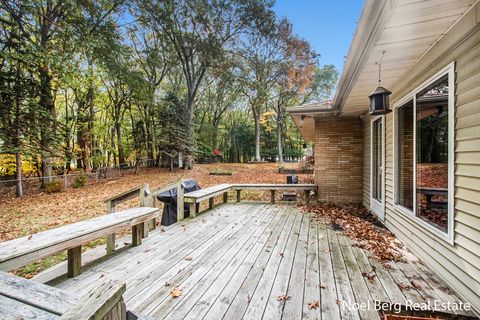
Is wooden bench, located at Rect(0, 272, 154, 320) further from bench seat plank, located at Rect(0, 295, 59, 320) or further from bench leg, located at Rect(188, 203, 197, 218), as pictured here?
bench leg, located at Rect(188, 203, 197, 218)

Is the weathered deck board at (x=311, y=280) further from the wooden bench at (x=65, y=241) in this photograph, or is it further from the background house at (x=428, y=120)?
the wooden bench at (x=65, y=241)

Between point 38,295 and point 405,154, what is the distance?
462 cm

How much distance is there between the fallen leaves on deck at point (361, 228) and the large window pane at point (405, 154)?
2.16ft

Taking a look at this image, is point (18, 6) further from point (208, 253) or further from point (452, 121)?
point (452, 121)

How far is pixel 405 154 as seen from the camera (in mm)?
3777

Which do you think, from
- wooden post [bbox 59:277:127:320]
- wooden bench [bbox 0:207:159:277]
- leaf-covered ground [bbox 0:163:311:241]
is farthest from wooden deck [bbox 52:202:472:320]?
leaf-covered ground [bbox 0:163:311:241]

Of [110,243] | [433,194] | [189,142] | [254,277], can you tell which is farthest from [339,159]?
[189,142]

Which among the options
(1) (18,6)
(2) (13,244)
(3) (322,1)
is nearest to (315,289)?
(2) (13,244)

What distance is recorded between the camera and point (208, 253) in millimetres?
3059

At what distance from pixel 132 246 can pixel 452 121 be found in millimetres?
4102

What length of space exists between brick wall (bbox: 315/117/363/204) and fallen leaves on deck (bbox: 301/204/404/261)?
56cm

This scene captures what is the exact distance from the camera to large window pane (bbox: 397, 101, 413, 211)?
3623 mm

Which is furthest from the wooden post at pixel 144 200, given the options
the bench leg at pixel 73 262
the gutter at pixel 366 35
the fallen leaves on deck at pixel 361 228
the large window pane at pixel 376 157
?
the large window pane at pixel 376 157

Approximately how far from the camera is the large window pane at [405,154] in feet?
11.9
